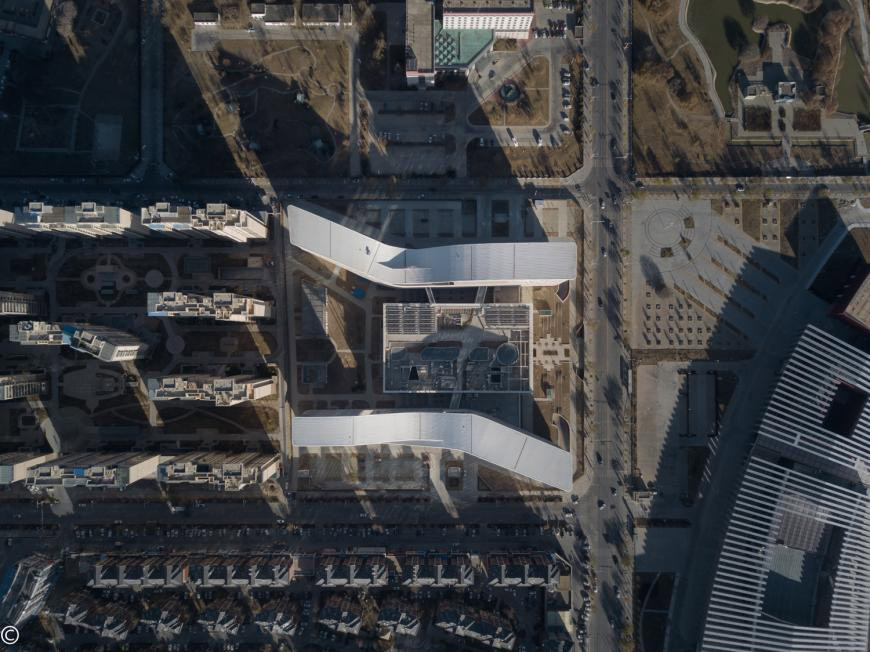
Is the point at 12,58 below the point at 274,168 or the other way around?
the other way around

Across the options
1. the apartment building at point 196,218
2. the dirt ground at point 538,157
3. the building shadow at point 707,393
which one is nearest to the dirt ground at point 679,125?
the building shadow at point 707,393

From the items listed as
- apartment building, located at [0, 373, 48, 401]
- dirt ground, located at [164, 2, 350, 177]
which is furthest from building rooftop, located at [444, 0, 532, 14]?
apartment building, located at [0, 373, 48, 401]

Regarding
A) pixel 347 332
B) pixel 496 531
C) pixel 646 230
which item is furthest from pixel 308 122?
pixel 496 531

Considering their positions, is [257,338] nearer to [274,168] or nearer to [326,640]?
[274,168]

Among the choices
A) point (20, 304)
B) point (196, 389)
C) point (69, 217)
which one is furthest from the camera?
point (20, 304)

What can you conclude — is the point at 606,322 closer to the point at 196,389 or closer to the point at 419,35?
the point at 419,35

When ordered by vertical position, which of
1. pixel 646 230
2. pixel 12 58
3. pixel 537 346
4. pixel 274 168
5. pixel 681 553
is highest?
pixel 12 58

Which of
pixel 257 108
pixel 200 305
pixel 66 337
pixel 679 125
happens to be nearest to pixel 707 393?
pixel 679 125

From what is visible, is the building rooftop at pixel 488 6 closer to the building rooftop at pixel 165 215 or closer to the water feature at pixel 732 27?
the water feature at pixel 732 27
